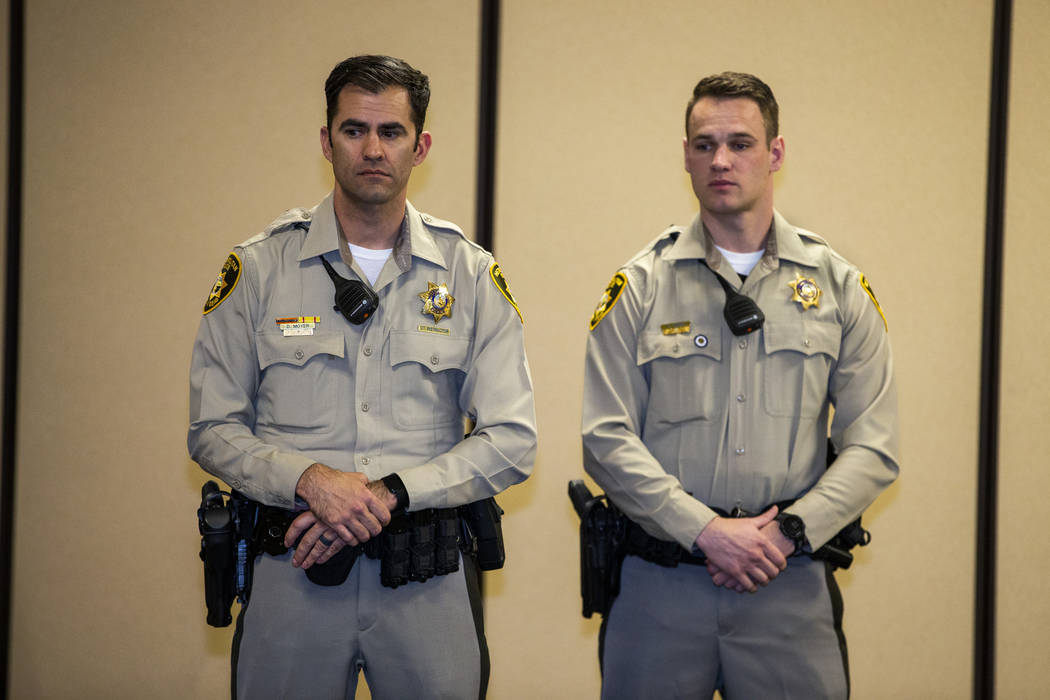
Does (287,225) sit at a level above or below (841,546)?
above

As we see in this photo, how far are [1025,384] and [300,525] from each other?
9.67ft

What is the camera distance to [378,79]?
2041mm

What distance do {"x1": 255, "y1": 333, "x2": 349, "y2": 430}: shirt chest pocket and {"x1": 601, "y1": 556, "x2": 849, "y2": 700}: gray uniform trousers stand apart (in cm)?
87

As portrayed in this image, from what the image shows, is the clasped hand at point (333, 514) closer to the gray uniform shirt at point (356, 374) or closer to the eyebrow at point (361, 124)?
the gray uniform shirt at point (356, 374)

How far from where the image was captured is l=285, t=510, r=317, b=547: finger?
1.87 meters

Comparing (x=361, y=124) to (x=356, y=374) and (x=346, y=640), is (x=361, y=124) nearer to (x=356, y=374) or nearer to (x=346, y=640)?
(x=356, y=374)

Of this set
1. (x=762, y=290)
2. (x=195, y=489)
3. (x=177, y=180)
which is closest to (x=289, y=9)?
(x=177, y=180)

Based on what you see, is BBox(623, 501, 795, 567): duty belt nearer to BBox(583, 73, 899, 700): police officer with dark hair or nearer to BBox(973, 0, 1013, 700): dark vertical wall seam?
BBox(583, 73, 899, 700): police officer with dark hair

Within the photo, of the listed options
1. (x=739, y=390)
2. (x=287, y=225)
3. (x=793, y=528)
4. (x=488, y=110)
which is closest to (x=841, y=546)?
(x=793, y=528)

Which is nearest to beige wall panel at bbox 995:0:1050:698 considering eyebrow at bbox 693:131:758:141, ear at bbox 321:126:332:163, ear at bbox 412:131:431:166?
eyebrow at bbox 693:131:758:141

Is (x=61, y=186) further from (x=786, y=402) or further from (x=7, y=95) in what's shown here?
(x=786, y=402)

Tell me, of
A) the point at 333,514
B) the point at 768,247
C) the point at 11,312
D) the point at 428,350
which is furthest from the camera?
the point at 11,312

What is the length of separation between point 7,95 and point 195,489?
5.10 ft

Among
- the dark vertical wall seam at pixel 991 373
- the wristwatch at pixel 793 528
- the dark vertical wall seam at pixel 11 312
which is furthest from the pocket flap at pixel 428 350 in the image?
the dark vertical wall seam at pixel 991 373
